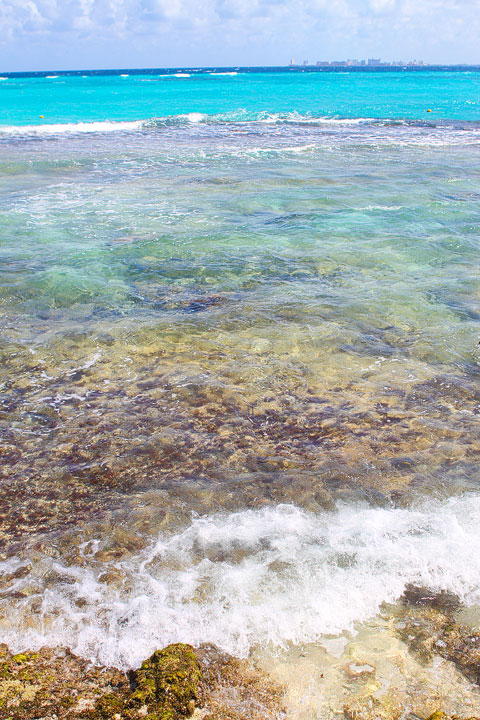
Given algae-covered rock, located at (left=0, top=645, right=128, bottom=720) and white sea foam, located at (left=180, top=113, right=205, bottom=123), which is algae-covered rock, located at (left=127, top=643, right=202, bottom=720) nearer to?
algae-covered rock, located at (left=0, top=645, right=128, bottom=720)

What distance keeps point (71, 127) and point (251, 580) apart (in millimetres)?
43667

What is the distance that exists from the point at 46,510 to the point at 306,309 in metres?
6.48

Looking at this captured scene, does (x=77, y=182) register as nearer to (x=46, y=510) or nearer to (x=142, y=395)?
(x=142, y=395)

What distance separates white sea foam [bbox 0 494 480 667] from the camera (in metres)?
4.03

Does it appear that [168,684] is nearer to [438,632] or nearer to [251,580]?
[251,580]

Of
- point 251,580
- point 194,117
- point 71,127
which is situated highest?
point 194,117

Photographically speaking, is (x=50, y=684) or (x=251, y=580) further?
(x=251, y=580)

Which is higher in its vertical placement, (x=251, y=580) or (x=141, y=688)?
(x=141, y=688)

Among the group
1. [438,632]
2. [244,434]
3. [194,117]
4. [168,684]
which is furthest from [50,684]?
[194,117]

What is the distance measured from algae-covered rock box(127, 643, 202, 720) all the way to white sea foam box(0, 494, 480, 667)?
193 mm

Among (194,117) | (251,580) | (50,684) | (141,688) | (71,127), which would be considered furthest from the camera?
(194,117)

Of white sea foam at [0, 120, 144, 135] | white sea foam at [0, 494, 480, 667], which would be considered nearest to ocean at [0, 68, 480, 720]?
white sea foam at [0, 494, 480, 667]

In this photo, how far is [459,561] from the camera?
4.70 metres

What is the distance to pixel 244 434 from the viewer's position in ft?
21.8
